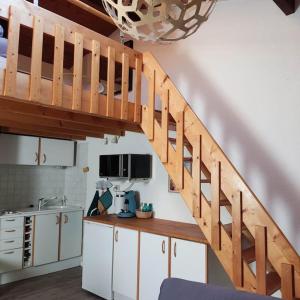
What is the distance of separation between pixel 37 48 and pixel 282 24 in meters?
2.25

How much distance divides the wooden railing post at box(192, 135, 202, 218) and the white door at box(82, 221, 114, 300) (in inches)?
61.1

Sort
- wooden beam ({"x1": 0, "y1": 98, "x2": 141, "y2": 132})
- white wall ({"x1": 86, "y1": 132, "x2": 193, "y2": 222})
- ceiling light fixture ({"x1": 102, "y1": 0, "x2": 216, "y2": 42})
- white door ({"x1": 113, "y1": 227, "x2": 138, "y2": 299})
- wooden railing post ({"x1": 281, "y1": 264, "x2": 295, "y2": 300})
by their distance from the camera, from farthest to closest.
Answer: white wall ({"x1": 86, "y1": 132, "x2": 193, "y2": 222}) → white door ({"x1": 113, "y1": 227, "x2": 138, "y2": 299}) → wooden beam ({"x1": 0, "y1": 98, "x2": 141, "y2": 132}) → wooden railing post ({"x1": 281, "y1": 264, "x2": 295, "y2": 300}) → ceiling light fixture ({"x1": 102, "y1": 0, "x2": 216, "y2": 42})

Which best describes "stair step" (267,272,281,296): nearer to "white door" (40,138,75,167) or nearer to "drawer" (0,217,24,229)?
"drawer" (0,217,24,229)

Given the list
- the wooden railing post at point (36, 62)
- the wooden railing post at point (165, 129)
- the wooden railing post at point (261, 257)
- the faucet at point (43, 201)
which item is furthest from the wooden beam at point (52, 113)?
the faucet at point (43, 201)

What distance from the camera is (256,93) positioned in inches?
113

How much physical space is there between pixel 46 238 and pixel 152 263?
6.94ft

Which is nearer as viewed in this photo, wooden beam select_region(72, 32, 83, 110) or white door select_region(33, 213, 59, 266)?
wooden beam select_region(72, 32, 83, 110)

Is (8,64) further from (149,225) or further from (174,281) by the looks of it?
(149,225)

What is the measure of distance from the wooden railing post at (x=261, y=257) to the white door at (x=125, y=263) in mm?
1546

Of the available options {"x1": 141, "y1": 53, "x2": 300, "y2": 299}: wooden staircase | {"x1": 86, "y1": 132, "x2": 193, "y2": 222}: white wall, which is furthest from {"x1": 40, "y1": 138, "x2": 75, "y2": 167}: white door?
{"x1": 141, "y1": 53, "x2": 300, "y2": 299}: wooden staircase

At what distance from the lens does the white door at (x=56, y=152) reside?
4.64m

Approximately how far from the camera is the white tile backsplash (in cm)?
457

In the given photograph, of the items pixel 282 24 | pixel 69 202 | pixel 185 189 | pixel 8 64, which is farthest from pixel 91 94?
pixel 69 202

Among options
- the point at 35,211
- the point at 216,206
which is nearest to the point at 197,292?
the point at 216,206
